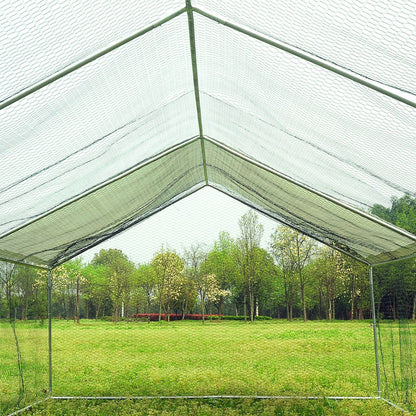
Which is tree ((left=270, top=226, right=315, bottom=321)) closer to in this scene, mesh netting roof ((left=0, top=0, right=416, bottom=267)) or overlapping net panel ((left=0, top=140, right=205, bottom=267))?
overlapping net panel ((left=0, top=140, right=205, bottom=267))

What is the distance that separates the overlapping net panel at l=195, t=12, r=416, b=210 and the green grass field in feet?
9.62

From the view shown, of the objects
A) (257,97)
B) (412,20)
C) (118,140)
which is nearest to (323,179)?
(257,97)

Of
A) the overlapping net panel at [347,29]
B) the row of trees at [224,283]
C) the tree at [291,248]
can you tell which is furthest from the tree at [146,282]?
the overlapping net panel at [347,29]

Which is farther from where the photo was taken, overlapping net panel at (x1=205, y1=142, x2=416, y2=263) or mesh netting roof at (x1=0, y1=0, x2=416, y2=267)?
overlapping net panel at (x1=205, y1=142, x2=416, y2=263)

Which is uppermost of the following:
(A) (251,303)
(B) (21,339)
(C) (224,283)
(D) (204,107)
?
(D) (204,107)

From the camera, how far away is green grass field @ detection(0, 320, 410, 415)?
18.0 feet

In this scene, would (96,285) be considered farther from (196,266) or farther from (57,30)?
(57,30)

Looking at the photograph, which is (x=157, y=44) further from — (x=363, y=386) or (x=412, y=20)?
(x=363, y=386)

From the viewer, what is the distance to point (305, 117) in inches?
125

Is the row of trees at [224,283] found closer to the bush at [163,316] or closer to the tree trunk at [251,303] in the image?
the tree trunk at [251,303]

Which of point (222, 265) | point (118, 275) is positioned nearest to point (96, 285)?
point (118, 275)

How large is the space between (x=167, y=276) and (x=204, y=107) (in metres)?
12.4

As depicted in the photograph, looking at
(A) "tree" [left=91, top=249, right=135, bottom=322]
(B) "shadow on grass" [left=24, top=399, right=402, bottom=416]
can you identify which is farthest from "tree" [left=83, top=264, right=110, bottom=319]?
(B) "shadow on grass" [left=24, top=399, right=402, bottom=416]

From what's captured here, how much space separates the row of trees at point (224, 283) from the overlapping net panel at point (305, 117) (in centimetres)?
1203
